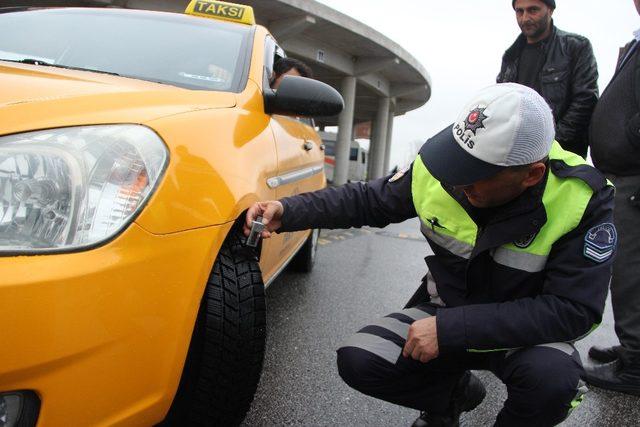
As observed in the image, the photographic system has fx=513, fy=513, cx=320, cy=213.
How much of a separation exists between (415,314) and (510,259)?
15.7 inches

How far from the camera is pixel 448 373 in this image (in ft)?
5.15

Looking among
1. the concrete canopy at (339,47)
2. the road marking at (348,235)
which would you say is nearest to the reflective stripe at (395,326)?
the road marking at (348,235)

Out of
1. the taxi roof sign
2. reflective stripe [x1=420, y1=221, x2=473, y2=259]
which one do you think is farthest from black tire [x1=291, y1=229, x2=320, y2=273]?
reflective stripe [x1=420, y1=221, x2=473, y2=259]

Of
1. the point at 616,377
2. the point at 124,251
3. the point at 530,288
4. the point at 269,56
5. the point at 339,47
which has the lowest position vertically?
the point at 339,47

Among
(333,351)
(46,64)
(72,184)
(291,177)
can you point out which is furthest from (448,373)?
(46,64)

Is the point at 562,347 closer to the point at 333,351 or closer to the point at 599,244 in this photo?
the point at 599,244

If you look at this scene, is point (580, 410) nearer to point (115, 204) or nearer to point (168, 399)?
point (168, 399)

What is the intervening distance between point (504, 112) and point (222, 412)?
104 cm

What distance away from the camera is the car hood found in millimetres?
1051

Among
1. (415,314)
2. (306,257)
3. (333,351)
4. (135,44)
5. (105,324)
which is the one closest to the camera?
(105,324)

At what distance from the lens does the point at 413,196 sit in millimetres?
1589

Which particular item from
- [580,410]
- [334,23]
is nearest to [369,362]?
[580,410]

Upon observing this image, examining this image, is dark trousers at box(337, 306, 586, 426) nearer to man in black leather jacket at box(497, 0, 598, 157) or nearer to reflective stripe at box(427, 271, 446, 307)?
reflective stripe at box(427, 271, 446, 307)

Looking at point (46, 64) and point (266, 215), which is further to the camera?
point (46, 64)
